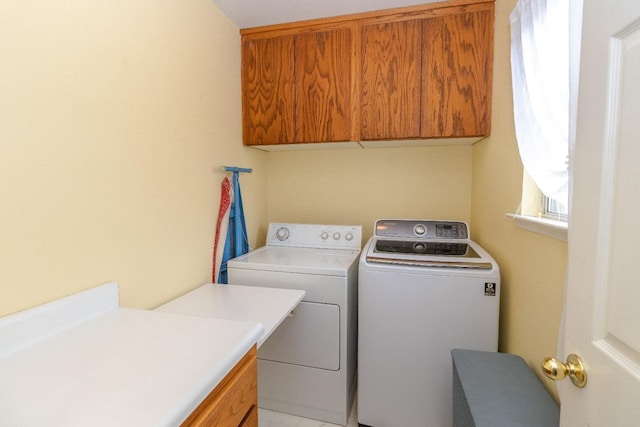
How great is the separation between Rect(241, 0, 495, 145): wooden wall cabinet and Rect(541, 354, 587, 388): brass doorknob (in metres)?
1.46

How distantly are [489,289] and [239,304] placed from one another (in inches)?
47.2

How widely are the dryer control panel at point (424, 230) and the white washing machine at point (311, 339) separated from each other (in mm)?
381

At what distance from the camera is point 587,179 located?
578mm

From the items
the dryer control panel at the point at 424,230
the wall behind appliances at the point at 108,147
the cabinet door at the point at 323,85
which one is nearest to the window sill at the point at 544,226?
the dryer control panel at the point at 424,230

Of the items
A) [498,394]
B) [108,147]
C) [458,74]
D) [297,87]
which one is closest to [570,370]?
[498,394]

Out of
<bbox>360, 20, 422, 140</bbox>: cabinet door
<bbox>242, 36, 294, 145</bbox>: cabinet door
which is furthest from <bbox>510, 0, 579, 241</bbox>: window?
<bbox>242, 36, 294, 145</bbox>: cabinet door

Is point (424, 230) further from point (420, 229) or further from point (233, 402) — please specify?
point (233, 402)

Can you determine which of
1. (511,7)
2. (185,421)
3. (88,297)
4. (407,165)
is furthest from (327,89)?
(185,421)

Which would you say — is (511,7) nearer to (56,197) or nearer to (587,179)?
(587,179)

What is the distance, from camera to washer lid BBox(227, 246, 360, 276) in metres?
1.62

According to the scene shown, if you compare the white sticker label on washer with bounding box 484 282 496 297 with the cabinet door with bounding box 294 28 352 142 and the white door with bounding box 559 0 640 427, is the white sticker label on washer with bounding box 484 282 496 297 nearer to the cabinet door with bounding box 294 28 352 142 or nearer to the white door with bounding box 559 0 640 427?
the white door with bounding box 559 0 640 427

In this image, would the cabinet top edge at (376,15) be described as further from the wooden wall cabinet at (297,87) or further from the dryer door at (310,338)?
the dryer door at (310,338)

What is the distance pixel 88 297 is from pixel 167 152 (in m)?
0.69

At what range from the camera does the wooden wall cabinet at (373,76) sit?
1.74 m
